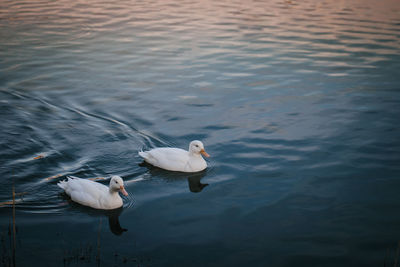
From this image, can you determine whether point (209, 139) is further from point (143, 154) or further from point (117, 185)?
point (117, 185)

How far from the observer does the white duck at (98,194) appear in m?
9.00

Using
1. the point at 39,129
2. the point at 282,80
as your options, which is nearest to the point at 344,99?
the point at 282,80

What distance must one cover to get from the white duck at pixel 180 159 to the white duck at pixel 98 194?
5.58ft

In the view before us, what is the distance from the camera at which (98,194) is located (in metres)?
9.04

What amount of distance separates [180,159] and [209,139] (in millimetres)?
1966

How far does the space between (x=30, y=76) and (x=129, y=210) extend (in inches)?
381

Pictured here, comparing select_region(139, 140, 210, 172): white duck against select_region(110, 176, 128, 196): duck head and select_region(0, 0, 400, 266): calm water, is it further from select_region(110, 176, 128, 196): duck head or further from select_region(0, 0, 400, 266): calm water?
select_region(110, 176, 128, 196): duck head

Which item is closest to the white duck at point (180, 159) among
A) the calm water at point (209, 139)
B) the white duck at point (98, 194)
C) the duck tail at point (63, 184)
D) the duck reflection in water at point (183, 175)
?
the duck reflection in water at point (183, 175)

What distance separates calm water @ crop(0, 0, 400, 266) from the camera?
817 centimetres

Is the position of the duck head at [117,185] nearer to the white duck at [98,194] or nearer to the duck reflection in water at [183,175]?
the white duck at [98,194]

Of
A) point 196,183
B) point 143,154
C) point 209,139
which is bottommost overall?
point 196,183

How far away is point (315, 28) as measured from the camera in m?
24.9

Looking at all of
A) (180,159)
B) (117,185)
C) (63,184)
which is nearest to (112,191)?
(117,185)

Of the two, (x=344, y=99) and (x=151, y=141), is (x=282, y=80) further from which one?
(x=151, y=141)
